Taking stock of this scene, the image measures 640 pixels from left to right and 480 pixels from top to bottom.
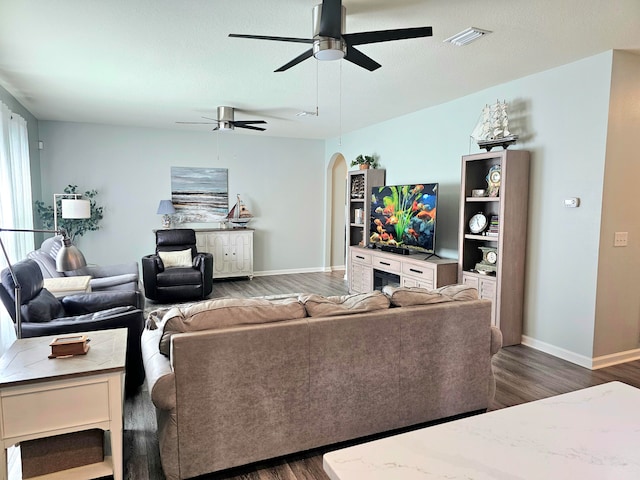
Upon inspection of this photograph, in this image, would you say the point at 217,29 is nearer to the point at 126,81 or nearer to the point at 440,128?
the point at 126,81

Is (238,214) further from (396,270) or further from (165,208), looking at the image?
(396,270)

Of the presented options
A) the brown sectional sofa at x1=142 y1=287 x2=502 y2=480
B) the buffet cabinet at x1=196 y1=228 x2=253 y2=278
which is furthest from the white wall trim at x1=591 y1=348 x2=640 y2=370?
the buffet cabinet at x1=196 y1=228 x2=253 y2=278

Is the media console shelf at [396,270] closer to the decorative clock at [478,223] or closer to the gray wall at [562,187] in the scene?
the decorative clock at [478,223]

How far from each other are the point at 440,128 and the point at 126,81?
144 inches

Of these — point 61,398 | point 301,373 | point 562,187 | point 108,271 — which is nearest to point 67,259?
point 61,398

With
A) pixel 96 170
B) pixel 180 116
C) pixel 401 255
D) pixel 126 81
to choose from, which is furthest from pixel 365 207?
pixel 96 170

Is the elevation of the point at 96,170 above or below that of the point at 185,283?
above

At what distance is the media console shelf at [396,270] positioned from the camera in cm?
459

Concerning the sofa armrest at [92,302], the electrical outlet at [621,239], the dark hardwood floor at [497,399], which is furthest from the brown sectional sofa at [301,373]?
the electrical outlet at [621,239]

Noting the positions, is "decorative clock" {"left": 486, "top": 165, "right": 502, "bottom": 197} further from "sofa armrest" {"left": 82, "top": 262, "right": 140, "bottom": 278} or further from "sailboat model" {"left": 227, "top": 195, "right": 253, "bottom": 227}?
"sailboat model" {"left": 227, "top": 195, "right": 253, "bottom": 227}

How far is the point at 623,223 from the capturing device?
11.8 ft

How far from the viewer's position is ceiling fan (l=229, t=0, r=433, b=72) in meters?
2.33

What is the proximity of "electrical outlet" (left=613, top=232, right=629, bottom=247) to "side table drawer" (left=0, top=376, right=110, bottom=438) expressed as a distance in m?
3.99

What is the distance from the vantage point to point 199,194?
24.2ft
